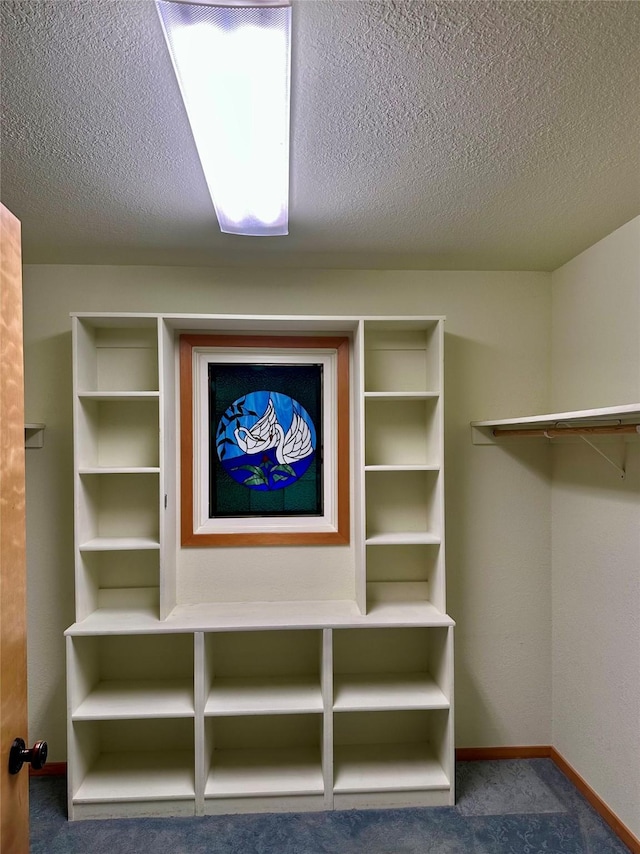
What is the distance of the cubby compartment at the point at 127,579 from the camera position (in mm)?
2516

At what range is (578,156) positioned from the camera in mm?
1573

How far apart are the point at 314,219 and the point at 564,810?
273 centimetres

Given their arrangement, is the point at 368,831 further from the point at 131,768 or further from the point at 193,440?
the point at 193,440

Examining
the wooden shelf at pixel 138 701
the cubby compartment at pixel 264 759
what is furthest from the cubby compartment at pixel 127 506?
the cubby compartment at pixel 264 759

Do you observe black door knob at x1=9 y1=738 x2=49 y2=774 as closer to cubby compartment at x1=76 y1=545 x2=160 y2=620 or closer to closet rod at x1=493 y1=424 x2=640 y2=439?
cubby compartment at x1=76 y1=545 x2=160 y2=620

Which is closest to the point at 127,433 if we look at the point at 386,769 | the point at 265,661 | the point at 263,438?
the point at 263,438

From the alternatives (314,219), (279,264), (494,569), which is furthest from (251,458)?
(494,569)

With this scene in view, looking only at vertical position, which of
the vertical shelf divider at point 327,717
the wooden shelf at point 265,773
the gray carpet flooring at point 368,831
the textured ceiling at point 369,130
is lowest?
the gray carpet flooring at point 368,831

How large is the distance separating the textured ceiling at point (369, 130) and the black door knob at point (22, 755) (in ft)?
4.90

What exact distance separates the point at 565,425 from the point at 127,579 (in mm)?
2231

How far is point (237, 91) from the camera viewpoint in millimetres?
1206

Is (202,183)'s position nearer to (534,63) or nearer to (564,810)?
(534,63)

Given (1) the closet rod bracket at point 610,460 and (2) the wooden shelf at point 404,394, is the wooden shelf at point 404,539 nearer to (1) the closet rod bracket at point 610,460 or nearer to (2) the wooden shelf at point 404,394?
(2) the wooden shelf at point 404,394

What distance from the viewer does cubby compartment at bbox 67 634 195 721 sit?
87.5 inches
